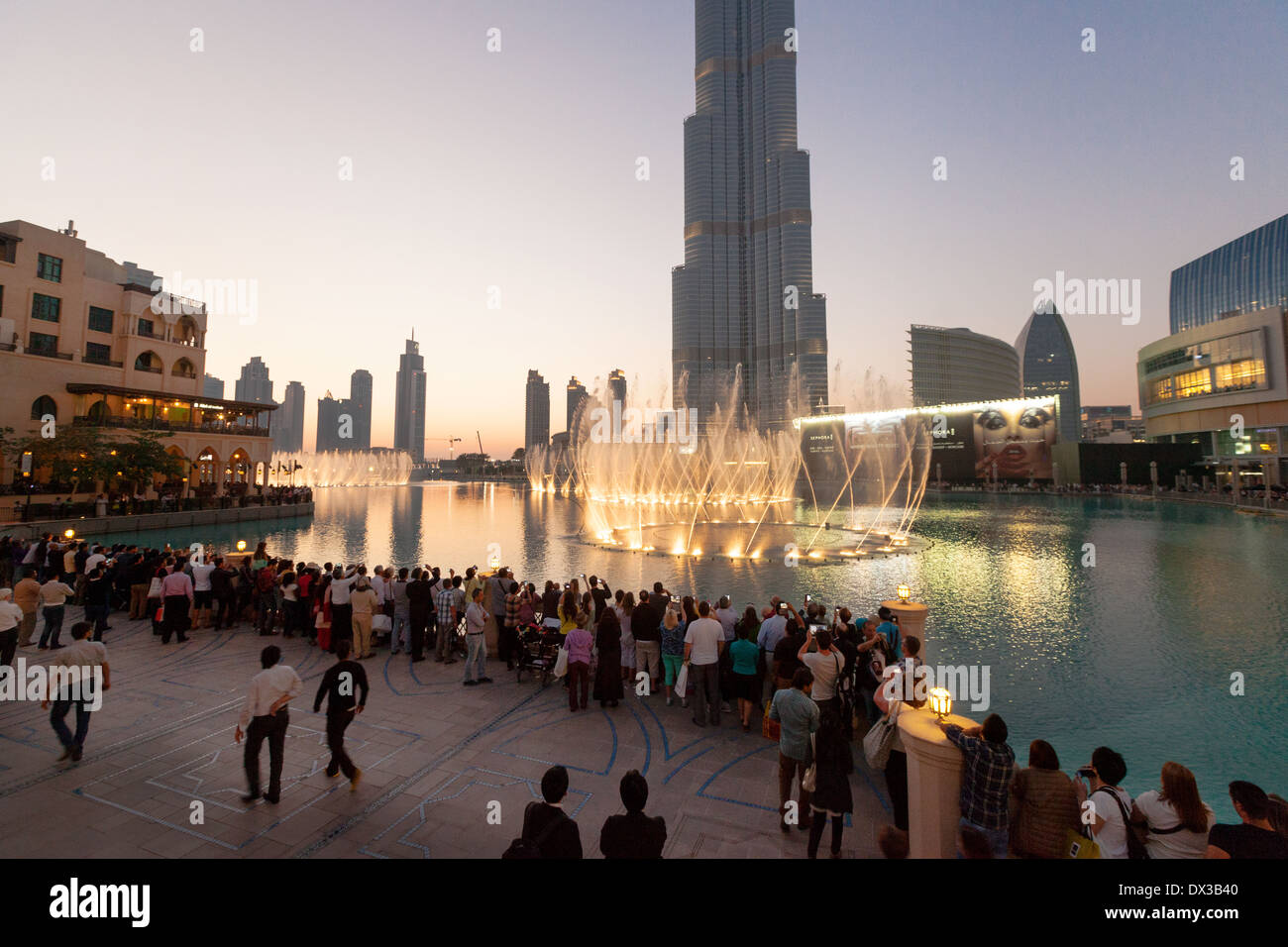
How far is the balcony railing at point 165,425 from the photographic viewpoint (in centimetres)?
4434

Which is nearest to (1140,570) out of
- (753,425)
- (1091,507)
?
(1091,507)

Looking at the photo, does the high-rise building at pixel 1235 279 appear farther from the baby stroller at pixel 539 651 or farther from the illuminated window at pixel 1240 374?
the baby stroller at pixel 539 651

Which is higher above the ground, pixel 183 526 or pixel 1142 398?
pixel 1142 398

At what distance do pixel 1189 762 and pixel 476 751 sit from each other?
35.8ft

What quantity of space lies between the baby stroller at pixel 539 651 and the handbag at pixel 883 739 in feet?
18.3

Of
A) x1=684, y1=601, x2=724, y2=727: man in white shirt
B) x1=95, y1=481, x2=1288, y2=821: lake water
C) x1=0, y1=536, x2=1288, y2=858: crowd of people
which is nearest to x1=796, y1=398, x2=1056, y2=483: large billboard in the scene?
x1=95, y1=481, x2=1288, y2=821: lake water

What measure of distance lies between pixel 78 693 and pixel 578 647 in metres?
6.29

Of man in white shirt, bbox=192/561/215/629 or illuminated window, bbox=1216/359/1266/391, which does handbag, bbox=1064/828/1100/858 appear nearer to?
man in white shirt, bbox=192/561/215/629

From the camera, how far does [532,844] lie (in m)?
3.40

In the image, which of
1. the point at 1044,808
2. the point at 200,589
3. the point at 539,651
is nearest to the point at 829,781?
the point at 1044,808

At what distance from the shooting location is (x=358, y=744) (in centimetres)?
744

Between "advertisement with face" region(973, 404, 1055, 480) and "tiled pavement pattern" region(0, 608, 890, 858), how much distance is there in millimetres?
95057

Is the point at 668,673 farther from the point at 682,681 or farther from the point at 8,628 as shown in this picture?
the point at 8,628
